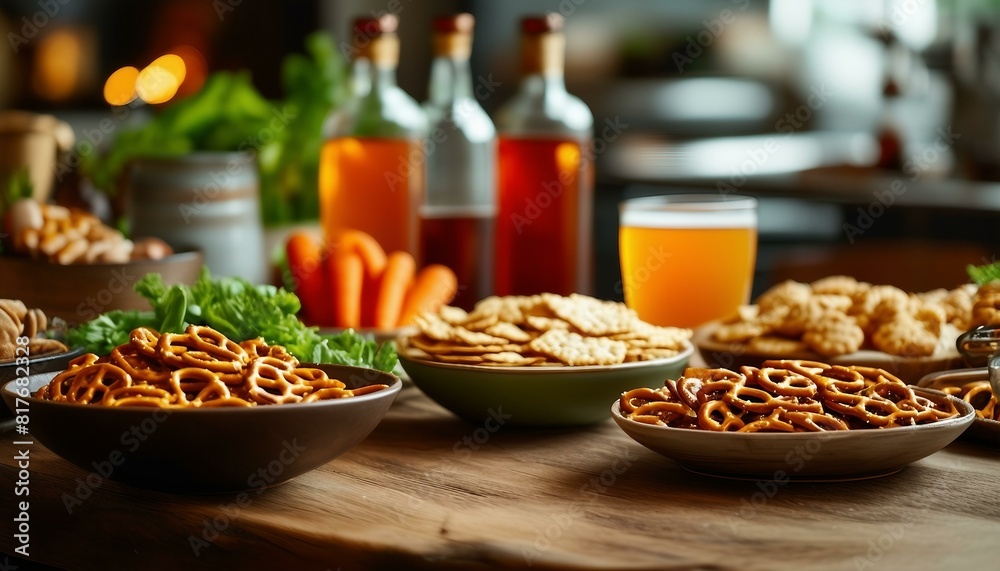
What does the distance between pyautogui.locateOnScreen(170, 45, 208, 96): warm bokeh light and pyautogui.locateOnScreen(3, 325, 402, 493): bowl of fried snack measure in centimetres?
510

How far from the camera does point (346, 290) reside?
1.51m

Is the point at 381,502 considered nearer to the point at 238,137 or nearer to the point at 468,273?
the point at 468,273

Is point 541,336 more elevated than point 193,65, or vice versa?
point 193,65

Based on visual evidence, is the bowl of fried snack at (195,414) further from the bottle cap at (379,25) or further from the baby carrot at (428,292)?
the bottle cap at (379,25)

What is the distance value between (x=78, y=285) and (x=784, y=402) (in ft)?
3.03

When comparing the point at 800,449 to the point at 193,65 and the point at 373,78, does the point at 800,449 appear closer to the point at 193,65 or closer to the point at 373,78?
the point at 373,78

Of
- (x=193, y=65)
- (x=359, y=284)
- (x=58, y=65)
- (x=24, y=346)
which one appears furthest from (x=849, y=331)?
(x=193, y=65)

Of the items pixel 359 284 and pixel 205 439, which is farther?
pixel 359 284

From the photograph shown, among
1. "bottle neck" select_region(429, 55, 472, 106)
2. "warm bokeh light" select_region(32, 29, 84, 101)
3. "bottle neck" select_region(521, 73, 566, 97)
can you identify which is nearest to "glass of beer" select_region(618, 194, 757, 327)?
"bottle neck" select_region(521, 73, 566, 97)

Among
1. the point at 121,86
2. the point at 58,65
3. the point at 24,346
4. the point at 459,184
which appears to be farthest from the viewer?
the point at 121,86

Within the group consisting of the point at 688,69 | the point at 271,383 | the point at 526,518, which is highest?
the point at 688,69

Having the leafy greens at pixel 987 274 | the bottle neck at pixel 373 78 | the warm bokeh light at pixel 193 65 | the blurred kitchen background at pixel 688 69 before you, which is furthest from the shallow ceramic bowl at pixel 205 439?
the warm bokeh light at pixel 193 65

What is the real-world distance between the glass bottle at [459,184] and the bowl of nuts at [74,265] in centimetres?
40

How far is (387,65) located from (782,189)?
2804 millimetres
